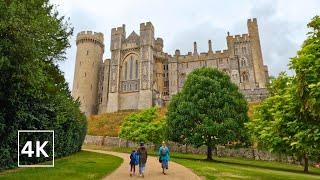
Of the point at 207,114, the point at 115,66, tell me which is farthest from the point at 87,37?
the point at 207,114

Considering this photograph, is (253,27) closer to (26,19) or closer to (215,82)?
(215,82)

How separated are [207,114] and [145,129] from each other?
10867 mm

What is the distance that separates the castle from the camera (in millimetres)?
92812

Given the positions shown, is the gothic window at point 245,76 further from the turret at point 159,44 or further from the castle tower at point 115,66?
the castle tower at point 115,66

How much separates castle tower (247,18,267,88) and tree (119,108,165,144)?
5292cm

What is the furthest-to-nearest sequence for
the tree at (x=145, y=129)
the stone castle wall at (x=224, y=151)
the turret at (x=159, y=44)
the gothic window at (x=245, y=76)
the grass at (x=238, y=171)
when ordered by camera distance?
the turret at (x=159, y=44), the gothic window at (x=245, y=76), the tree at (x=145, y=129), the stone castle wall at (x=224, y=151), the grass at (x=238, y=171)

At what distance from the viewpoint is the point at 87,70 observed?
9894 centimetres

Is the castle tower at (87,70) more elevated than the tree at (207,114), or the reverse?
the castle tower at (87,70)

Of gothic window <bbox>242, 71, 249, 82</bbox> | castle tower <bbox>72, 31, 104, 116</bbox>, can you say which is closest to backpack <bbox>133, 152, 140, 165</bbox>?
gothic window <bbox>242, 71, 249, 82</bbox>

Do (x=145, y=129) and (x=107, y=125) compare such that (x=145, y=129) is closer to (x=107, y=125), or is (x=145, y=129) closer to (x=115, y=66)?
(x=107, y=125)

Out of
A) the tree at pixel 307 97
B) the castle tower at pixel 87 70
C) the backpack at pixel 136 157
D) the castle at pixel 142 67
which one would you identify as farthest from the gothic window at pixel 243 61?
the backpack at pixel 136 157

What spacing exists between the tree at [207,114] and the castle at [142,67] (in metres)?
52.6

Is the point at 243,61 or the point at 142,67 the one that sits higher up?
the point at 243,61

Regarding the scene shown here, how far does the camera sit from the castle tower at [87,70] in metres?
97.2
